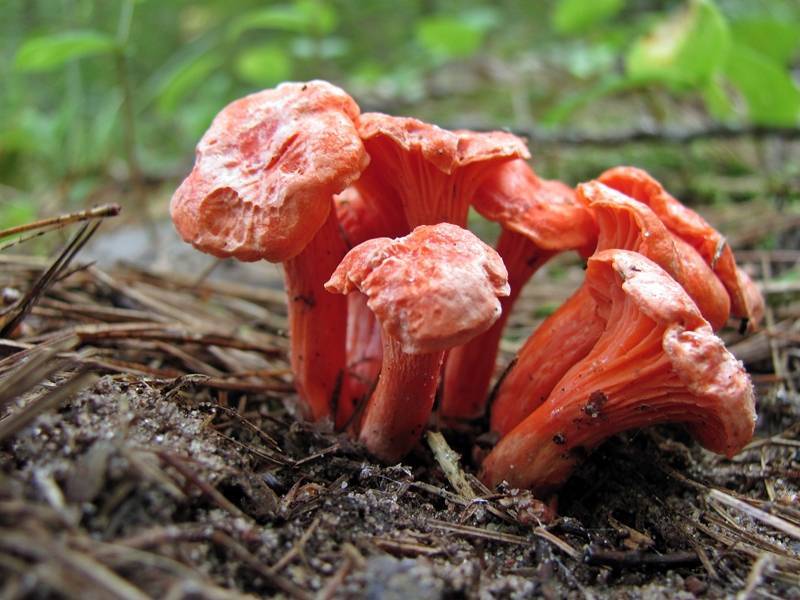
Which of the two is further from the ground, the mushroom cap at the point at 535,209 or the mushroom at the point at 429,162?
the mushroom at the point at 429,162

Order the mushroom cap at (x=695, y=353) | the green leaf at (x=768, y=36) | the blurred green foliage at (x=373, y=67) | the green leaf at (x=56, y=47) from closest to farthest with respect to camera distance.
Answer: the mushroom cap at (x=695, y=353), the green leaf at (x=56, y=47), the blurred green foliage at (x=373, y=67), the green leaf at (x=768, y=36)

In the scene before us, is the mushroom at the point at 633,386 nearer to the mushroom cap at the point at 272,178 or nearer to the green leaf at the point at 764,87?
the mushroom cap at the point at 272,178

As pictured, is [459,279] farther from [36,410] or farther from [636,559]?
[36,410]

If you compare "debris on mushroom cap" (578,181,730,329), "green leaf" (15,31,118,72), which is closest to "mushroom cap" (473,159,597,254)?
"debris on mushroom cap" (578,181,730,329)

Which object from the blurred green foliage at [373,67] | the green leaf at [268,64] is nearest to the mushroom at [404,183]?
the blurred green foliage at [373,67]

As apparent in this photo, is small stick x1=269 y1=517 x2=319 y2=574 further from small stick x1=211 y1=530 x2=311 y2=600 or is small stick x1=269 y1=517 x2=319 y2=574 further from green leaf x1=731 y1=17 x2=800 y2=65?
green leaf x1=731 y1=17 x2=800 y2=65

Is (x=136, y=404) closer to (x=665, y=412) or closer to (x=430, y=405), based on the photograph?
(x=430, y=405)
